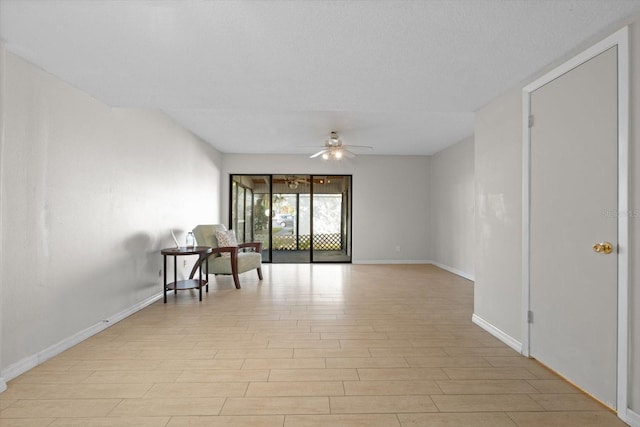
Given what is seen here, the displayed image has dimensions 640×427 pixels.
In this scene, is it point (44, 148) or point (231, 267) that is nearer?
point (44, 148)

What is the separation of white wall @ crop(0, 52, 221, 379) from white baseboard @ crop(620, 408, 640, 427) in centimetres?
362

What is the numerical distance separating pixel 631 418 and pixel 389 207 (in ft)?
17.8

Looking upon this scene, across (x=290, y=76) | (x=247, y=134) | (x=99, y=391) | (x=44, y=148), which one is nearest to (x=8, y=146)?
(x=44, y=148)

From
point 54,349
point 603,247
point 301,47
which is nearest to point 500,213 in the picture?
point 603,247

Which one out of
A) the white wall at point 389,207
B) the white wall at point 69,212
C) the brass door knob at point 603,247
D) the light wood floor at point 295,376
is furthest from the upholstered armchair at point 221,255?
the brass door knob at point 603,247

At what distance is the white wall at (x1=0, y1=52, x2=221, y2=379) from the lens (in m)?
2.11

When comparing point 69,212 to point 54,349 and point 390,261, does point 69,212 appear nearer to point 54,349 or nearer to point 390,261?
point 54,349

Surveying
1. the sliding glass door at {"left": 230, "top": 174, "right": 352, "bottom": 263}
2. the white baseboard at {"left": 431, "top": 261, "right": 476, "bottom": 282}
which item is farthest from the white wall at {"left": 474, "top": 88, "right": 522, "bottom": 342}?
the sliding glass door at {"left": 230, "top": 174, "right": 352, "bottom": 263}

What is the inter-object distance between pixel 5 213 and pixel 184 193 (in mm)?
2779

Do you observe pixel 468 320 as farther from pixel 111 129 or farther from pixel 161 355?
pixel 111 129

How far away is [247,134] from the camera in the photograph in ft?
17.0

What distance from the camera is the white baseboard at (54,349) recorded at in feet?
6.73

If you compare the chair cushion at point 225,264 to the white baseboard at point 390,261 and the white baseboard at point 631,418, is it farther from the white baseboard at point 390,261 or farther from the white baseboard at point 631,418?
the white baseboard at point 631,418

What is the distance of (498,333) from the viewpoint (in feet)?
9.10
